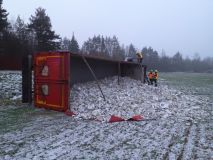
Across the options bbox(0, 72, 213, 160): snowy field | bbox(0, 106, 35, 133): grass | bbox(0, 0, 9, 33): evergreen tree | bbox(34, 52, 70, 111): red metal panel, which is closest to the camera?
bbox(0, 72, 213, 160): snowy field

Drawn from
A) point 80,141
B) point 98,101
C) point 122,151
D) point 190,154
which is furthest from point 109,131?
point 98,101

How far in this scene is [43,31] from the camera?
132ft

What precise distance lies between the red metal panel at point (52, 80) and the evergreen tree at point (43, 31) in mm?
28643

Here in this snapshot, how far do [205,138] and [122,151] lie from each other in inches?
91.7

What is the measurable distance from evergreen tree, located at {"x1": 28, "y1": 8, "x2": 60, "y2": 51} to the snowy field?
92.0ft

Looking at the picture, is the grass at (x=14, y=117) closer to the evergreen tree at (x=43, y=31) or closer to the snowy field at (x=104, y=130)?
the snowy field at (x=104, y=130)

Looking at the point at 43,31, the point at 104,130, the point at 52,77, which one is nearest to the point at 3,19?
the point at 43,31

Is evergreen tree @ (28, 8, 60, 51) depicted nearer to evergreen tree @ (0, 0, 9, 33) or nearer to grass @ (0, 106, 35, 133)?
evergreen tree @ (0, 0, 9, 33)

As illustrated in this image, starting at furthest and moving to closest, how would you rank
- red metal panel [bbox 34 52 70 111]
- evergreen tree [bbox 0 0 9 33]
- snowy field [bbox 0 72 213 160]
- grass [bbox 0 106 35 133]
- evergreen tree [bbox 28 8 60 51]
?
1. evergreen tree [bbox 28 8 60 51]
2. evergreen tree [bbox 0 0 9 33]
3. red metal panel [bbox 34 52 70 111]
4. grass [bbox 0 106 35 133]
5. snowy field [bbox 0 72 213 160]

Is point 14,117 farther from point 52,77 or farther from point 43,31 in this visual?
point 43,31

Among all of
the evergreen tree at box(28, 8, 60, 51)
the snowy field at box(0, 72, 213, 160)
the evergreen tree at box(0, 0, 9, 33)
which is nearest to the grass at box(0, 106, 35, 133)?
the snowy field at box(0, 72, 213, 160)

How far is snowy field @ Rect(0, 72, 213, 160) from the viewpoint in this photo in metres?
5.46

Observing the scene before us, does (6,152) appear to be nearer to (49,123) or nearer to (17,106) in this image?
(49,123)

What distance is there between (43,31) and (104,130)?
35.2 meters
